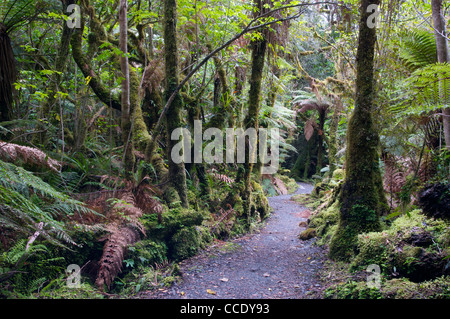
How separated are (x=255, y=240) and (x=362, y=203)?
7.85 ft

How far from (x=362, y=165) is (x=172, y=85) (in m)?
3.18

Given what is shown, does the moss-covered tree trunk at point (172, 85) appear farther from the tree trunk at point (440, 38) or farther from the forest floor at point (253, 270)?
the tree trunk at point (440, 38)

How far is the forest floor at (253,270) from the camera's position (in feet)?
10.7

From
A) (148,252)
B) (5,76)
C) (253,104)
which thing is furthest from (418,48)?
(5,76)

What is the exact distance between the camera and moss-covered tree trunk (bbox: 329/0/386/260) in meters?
3.96

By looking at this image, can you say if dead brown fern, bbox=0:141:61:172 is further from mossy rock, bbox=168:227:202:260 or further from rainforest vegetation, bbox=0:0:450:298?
mossy rock, bbox=168:227:202:260

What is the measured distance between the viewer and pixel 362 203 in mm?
3984

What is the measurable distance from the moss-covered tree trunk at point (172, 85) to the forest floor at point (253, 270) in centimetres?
114

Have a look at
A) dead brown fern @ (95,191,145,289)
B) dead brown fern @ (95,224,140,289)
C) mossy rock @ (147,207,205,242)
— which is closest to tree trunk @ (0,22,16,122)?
dead brown fern @ (95,191,145,289)

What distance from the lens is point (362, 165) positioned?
160 inches

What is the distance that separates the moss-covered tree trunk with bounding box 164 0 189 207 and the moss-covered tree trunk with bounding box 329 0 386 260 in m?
2.50

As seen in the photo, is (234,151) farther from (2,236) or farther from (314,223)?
(2,236)

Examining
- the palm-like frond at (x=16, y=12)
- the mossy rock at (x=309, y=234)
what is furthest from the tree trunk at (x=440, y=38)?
the palm-like frond at (x=16, y=12)

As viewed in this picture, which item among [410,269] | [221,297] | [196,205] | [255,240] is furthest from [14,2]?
[410,269]
